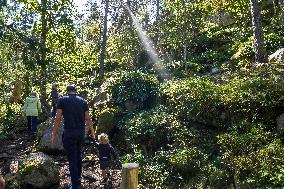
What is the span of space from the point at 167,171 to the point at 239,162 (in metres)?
2.10

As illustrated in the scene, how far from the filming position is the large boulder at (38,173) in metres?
8.65

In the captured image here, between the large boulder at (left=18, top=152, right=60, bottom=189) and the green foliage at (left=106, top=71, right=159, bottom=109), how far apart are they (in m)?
5.83

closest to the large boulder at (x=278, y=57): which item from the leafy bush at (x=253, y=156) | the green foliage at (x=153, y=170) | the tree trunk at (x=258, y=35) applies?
the tree trunk at (x=258, y=35)

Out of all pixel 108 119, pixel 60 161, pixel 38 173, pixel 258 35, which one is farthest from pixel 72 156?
pixel 258 35

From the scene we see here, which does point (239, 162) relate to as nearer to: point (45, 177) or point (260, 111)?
point (260, 111)

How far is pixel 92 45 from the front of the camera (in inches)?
1221

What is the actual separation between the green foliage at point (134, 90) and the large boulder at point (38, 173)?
19.1 ft

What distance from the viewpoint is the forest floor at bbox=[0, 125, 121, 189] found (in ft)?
30.5

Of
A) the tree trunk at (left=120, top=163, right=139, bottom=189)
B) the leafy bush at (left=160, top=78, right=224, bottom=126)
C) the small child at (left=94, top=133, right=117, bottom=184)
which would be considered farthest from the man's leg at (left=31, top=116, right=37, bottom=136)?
the tree trunk at (left=120, top=163, right=139, bottom=189)

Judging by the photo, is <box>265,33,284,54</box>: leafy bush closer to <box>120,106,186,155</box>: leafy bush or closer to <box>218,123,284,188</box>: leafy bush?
<box>120,106,186,155</box>: leafy bush

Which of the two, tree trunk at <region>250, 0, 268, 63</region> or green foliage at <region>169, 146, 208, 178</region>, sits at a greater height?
tree trunk at <region>250, 0, 268, 63</region>

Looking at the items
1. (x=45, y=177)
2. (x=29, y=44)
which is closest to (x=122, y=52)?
(x=29, y=44)

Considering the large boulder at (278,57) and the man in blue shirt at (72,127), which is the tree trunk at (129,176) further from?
the large boulder at (278,57)

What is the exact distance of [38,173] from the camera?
872cm
